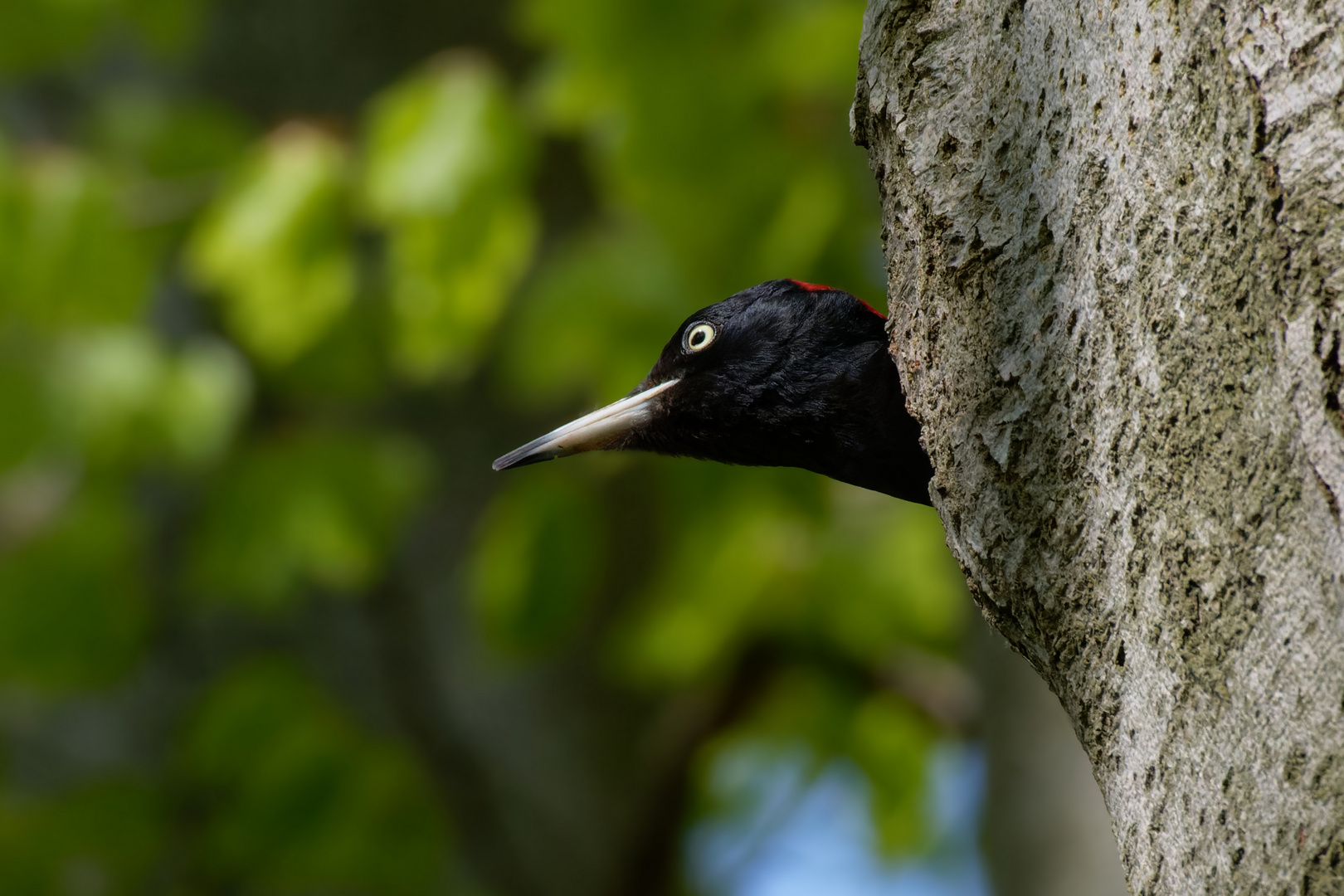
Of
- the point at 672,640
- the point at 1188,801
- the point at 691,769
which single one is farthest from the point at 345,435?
the point at 1188,801

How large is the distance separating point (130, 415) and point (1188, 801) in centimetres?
445

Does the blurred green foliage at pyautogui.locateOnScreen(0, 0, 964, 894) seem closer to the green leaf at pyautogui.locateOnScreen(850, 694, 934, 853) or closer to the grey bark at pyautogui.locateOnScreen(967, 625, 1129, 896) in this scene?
the green leaf at pyautogui.locateOnScreen(850, 694, 934, 853)

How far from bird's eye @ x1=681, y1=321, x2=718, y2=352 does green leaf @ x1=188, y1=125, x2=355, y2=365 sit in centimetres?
218

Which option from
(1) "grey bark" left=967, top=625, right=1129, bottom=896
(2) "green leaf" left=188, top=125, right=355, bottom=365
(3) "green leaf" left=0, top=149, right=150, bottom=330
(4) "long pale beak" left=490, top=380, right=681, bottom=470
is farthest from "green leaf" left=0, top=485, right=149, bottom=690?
(1) "grey bark" left=967, top=625, right=1129, bottom=896

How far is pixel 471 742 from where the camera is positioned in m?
6.12

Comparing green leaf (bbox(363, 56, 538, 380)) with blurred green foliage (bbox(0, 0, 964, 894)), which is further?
blurred green foliage (bbox(0, 0, 964, 894))

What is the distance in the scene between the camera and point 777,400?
261 cm

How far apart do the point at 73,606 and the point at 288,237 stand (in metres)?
1.84

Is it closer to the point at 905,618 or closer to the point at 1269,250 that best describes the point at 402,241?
the point at 905,618

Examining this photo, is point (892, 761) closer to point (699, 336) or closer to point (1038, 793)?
point (1038, 793)

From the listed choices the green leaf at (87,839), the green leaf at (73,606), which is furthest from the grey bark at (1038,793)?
the green leaf at (87,839)

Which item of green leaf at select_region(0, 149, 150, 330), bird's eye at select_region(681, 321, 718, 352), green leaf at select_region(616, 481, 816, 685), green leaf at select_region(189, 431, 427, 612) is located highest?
green leaf at select_region(0, 149, 150, 330)

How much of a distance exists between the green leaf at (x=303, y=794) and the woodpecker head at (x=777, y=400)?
2966mm

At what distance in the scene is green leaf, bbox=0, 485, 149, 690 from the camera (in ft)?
17.0
